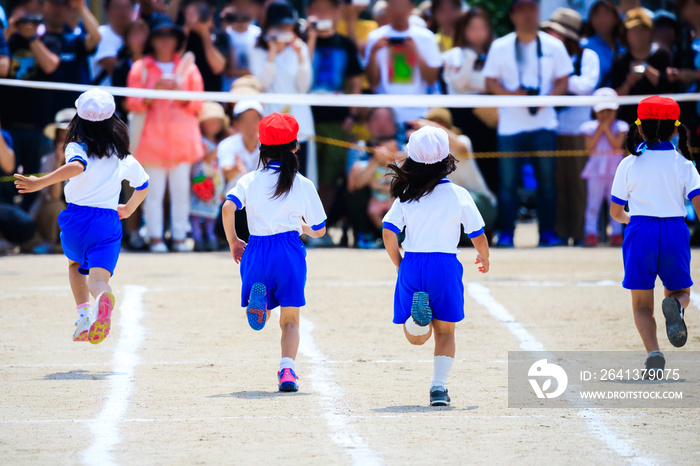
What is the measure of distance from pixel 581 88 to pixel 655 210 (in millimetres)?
7337

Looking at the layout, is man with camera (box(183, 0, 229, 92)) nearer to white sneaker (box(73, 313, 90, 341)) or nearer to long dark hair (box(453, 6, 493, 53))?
long dark hair (box(453, 6, 493, 53))

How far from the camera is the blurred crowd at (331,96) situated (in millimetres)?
13445

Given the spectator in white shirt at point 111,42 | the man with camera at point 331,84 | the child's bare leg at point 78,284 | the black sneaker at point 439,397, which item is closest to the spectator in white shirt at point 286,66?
the man with camera at point 331,84

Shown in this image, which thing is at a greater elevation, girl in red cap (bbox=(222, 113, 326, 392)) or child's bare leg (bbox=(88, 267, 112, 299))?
girl in red cap (bbox=(222, 113, 326, 392))

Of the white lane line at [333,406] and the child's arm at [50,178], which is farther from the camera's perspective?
the child's arm at [50,178]

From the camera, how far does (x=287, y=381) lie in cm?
648

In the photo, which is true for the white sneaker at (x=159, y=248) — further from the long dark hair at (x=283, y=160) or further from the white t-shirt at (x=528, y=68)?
the long dark hair at (x=283, y=160)

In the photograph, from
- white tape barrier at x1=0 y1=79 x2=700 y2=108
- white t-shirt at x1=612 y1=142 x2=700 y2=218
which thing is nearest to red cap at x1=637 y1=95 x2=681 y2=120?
white t-shirt at x1=612 y1=142 x2=700 y2=218

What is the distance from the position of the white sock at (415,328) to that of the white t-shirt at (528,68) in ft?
27.1

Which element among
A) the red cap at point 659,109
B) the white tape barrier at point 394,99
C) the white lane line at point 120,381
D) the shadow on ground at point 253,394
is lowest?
the shadow on ground at point 253,394

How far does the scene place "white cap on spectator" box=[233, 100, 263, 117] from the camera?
43.1 ft

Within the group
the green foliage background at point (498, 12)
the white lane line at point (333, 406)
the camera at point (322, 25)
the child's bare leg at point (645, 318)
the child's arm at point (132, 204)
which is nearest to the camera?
the white lane line at point (333, 406)

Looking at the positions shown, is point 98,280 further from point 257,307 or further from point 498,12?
point 498,12

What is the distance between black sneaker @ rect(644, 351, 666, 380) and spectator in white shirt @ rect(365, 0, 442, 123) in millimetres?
7567
